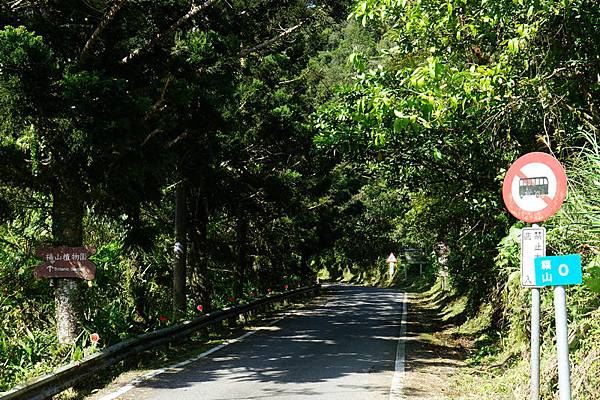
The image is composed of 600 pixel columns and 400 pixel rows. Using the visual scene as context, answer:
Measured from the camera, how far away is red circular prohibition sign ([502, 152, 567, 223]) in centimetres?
557

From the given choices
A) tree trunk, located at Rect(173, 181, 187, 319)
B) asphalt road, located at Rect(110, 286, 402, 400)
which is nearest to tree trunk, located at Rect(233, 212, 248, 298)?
asphalt road, located at Rect(110, 286, 402, 400)

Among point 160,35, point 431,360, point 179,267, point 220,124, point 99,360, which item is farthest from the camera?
point 179,267

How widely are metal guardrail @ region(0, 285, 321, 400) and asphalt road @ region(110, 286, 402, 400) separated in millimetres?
706

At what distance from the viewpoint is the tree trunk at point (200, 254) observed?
57.6 feet

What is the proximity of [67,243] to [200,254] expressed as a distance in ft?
27.7

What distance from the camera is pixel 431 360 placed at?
11.7 metres

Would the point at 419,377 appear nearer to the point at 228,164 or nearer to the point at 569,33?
the point at 569,33

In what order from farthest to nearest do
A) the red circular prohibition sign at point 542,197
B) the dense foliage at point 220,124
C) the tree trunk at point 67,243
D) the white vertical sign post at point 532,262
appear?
the tree trunk at point 67,243
the dense foliage at point 220,124
the white vertical sign post at point 532,262
the red circular prohibition sign at point 542,197

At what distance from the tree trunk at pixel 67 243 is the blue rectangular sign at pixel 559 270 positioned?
7.28 metres

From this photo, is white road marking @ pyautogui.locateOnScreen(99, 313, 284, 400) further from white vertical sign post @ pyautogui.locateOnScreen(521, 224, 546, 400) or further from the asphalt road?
white vertical sign post @ pyautogui.locateOnScreen(521, 224, 546, 400)

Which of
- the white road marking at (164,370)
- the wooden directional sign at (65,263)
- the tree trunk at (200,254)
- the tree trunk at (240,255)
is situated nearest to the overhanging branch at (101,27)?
the wooden directional sign at (65,263)

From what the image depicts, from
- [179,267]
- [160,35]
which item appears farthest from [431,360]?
[160,35]

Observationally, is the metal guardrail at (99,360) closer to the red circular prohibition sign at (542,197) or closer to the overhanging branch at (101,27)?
the overhanging branch at (101,27)

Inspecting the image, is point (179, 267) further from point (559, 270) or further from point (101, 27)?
point (559, 270)
